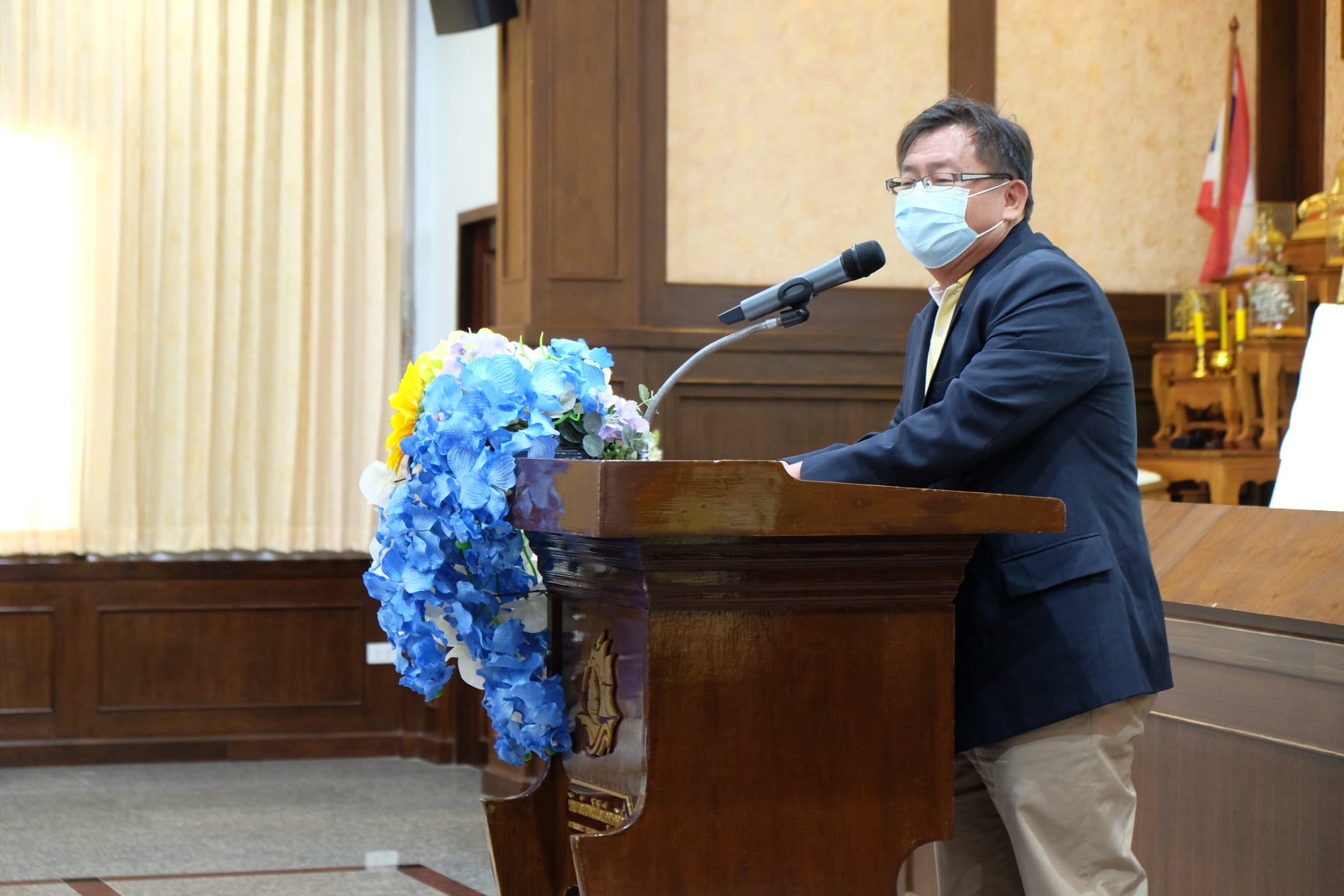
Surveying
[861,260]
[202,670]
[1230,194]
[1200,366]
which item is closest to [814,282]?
[861,260]

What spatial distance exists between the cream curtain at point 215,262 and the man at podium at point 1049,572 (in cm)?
504

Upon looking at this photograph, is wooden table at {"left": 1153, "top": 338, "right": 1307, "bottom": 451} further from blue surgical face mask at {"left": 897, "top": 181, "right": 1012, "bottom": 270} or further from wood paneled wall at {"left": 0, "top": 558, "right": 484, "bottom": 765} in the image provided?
blue surgical face mask at {"left": 897, "top": 181, "right": 1012, "bottom": 270}

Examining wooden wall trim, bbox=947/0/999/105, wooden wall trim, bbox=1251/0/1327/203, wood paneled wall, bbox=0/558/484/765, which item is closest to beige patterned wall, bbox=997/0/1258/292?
wooden wall trim, bbox=947/0/999/105

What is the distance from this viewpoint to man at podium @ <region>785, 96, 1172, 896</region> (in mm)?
1891

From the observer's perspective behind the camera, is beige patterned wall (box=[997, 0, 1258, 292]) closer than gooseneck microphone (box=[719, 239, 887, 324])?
No

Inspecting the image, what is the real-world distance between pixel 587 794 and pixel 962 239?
926 mm

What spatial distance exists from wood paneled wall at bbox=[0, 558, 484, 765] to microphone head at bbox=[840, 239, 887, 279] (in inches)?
193

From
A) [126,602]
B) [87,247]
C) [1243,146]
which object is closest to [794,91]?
[1243,146]

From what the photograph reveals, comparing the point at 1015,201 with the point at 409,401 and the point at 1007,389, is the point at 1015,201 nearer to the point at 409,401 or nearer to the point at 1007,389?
the point at 1007,389

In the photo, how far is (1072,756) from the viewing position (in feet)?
6.34

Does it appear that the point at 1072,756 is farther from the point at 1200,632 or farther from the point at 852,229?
the point at 852,229

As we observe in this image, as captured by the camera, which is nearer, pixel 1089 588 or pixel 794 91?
pixel 1089 588

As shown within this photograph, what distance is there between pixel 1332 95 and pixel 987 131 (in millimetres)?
5023

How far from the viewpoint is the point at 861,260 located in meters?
1.90
